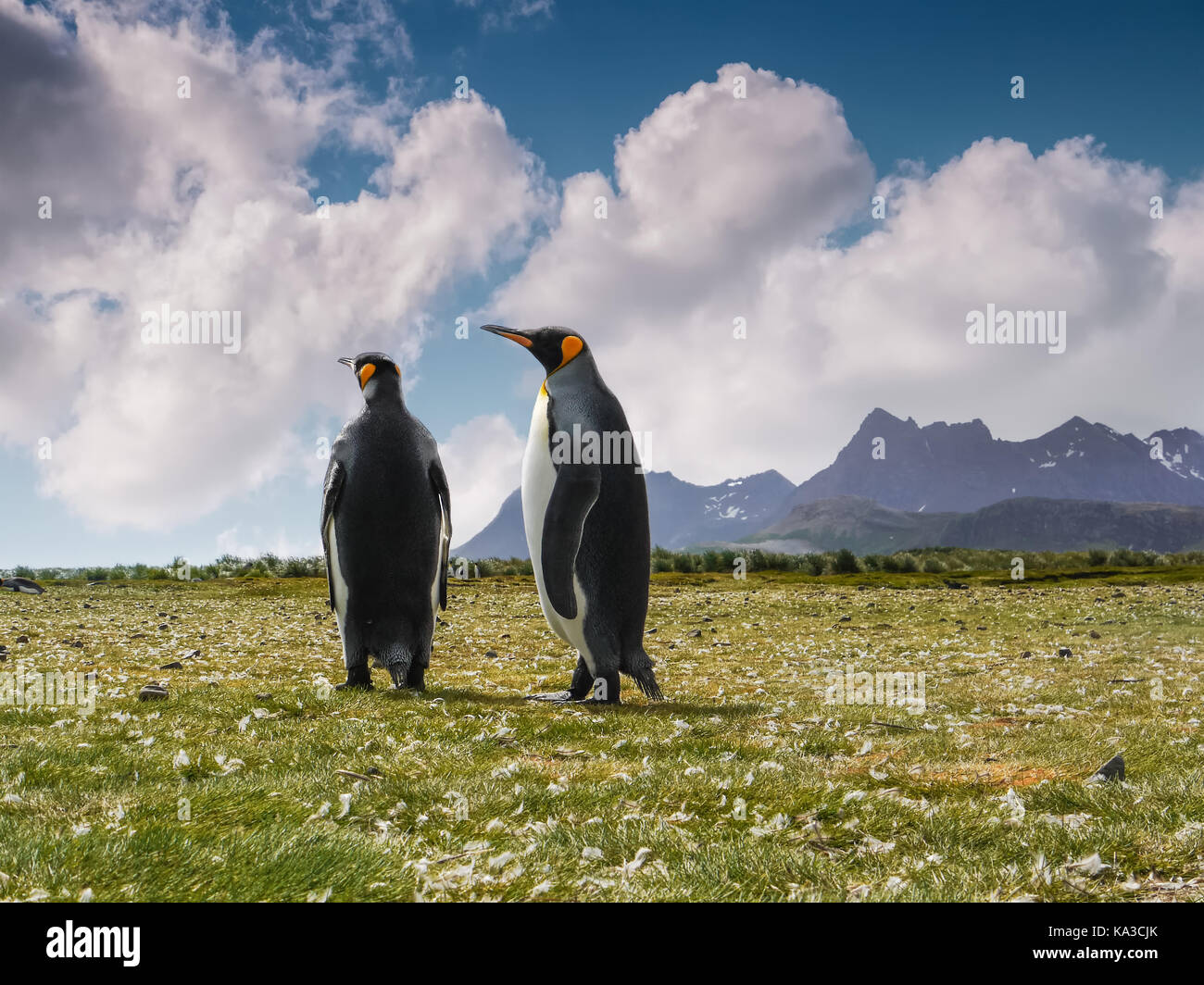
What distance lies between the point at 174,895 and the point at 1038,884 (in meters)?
3.75

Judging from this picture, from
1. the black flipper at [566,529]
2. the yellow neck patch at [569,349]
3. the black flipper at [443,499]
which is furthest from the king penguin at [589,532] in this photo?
the black flipper at [443,499]

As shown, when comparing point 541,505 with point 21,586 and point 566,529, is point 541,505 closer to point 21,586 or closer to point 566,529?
point 566,529

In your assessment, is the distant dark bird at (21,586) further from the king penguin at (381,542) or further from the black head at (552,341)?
the black head at (552,341)

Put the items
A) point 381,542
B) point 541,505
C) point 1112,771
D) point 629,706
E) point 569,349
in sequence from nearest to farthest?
point 1112,771 < point 629,706 < point 541,505 < point 569,349 < point 381,542

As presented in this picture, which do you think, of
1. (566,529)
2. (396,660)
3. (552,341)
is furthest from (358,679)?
(552,341)

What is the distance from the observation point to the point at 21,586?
31172mm

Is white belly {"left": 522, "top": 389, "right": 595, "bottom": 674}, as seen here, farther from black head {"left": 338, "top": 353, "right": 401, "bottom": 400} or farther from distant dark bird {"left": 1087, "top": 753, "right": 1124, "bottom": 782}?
distant dark bird {"left": 1087, "top": 753, "right": 1124, "bottom": 782}

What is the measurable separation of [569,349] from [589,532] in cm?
216

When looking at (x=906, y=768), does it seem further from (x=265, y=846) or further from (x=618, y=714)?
(x=265, y=846)

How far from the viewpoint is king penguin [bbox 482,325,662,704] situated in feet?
29.0

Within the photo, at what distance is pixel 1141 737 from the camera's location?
7.39 metres

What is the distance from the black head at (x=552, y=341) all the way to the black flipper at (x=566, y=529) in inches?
55.1

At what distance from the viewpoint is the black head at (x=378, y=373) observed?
10109 mm
